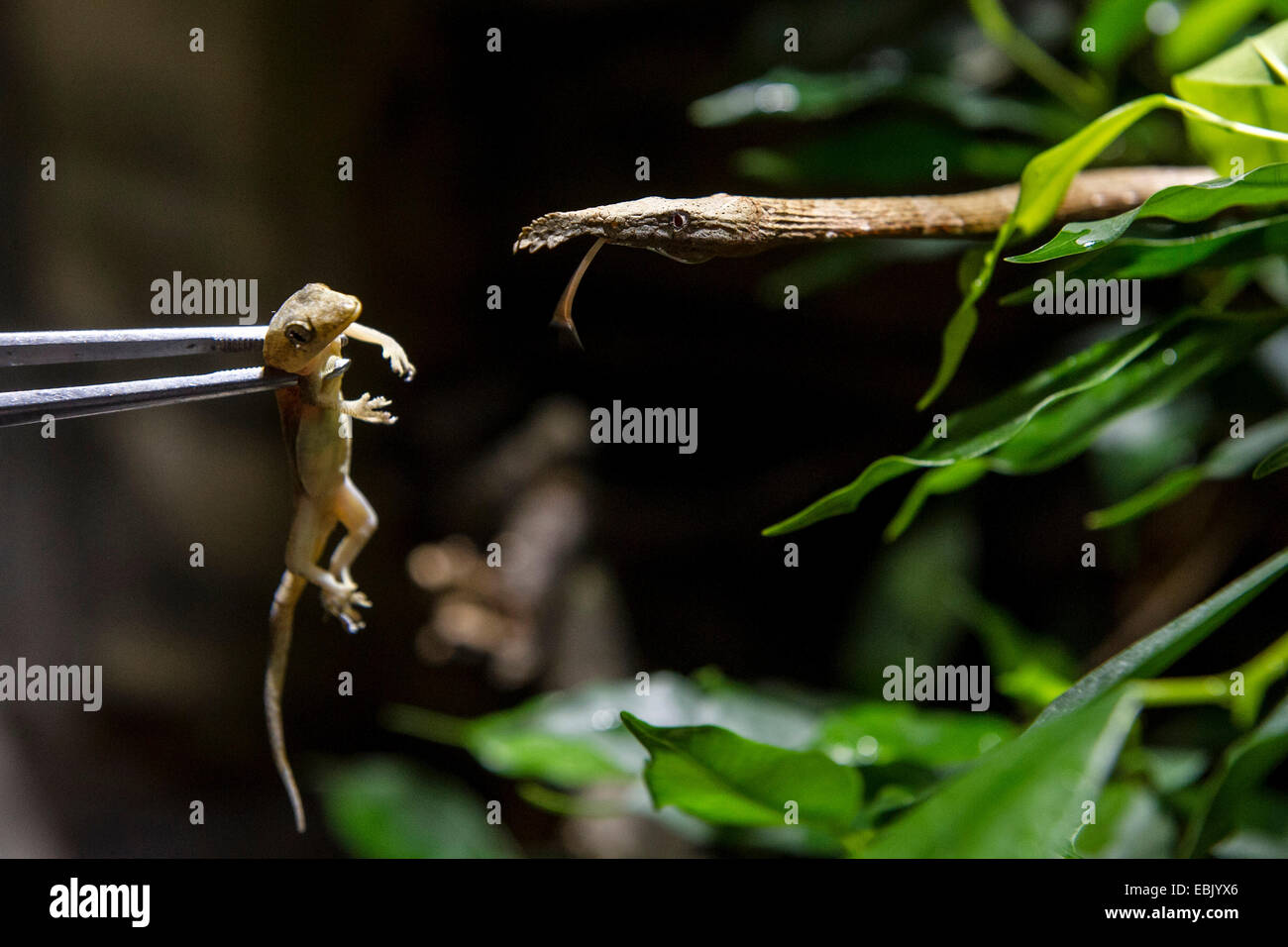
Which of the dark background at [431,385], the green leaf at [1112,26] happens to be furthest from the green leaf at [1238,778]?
the dark background at [431,385]

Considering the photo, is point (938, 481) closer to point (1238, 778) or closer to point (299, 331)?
point (1238, 778)

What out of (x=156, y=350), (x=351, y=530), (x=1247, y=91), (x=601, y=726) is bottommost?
(x=601, y=726)

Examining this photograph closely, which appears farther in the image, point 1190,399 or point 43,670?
point 43,670

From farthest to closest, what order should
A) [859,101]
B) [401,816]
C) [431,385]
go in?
[431,385], [401,816], [859,101]

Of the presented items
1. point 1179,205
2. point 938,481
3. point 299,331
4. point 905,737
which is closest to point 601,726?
point 905,737
